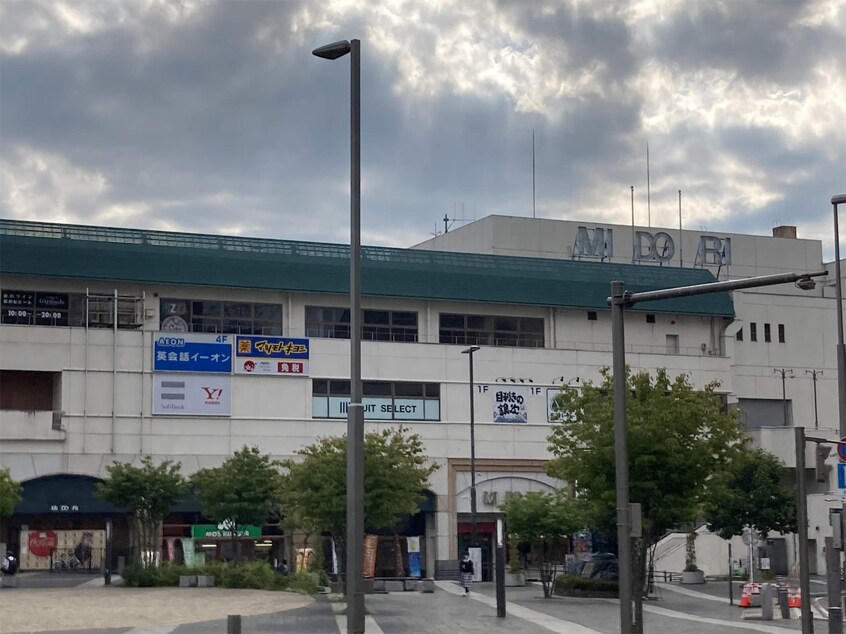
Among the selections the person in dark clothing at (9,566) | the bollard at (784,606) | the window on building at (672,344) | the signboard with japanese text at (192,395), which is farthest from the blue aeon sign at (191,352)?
the bollard at (784,606)

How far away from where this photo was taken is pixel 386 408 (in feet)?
209

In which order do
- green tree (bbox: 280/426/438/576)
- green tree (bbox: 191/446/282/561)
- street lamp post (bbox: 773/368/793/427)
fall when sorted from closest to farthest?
green tree (bbox: 280/426/438/576)
green tree (bbox: 191/446/282/561)
street lamp post (bbox: 773/368/793/427)

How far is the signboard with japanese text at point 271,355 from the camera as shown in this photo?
61.7 m

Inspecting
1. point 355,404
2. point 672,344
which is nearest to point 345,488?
point 355,404

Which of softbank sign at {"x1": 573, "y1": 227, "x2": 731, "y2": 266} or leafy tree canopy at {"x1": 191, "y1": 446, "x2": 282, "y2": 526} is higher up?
softbank sign at {"x1": 573, "y1": 227, "x2": 731, "y2": 266}

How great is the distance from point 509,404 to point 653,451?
23.6 m

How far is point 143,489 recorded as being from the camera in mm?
52156

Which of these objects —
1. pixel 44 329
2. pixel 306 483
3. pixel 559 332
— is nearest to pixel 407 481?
pixel 306 483

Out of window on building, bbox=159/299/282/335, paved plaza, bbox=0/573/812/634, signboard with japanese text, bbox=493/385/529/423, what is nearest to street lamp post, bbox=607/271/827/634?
paved plaza, bbox=0/573/812/634

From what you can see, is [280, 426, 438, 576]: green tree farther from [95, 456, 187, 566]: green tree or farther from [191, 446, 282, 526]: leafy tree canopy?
[95, 456, 187, 566]: green tree

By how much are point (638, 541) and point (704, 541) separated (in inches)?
1036

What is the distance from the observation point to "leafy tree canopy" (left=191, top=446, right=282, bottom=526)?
5153 centimetres

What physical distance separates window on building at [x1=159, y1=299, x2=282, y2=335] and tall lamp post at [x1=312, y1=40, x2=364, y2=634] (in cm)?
4242

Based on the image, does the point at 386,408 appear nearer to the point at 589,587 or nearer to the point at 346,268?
the point at 346,268
